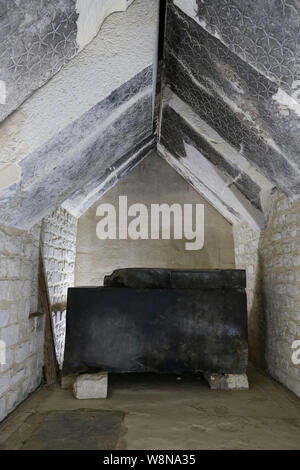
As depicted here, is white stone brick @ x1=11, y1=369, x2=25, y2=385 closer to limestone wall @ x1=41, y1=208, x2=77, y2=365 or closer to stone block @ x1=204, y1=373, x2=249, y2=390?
limestone wall @ x1=41, y1=208, x2=77, y2=365

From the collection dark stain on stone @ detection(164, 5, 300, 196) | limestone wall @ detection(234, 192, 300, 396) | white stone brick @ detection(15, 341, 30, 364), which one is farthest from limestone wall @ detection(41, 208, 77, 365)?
limestone wall @ detection(234, 192, 300, 396)

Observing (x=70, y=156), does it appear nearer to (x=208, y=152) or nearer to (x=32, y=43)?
(x=32, y=43)

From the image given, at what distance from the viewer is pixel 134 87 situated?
9.71ft

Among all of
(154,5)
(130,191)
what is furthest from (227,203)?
(154,5)

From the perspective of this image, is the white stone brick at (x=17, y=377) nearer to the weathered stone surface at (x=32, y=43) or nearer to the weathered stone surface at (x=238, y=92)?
the weathered stone surface at (x=32, y=43)

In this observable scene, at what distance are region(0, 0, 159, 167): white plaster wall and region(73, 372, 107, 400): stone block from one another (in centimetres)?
203

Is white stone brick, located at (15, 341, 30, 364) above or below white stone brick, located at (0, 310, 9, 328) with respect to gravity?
below

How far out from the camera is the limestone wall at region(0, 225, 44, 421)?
267 cm

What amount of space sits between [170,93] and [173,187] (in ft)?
7.52

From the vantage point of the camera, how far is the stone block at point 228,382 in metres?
3.38

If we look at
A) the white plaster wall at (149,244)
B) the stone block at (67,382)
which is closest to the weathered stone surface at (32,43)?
the stone block at (67,382)

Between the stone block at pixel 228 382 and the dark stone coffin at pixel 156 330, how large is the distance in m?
0.12

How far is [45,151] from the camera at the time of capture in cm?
250

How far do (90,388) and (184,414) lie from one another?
0.89 m
